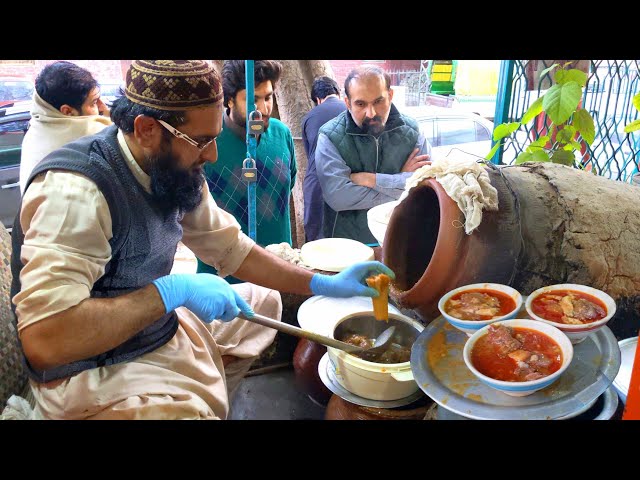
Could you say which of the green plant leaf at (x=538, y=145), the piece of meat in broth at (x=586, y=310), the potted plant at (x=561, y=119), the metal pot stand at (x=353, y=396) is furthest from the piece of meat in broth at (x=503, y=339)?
the green plant leaf at (x=538, y=145)

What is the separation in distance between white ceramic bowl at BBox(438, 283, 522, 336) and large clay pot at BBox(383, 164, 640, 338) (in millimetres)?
43

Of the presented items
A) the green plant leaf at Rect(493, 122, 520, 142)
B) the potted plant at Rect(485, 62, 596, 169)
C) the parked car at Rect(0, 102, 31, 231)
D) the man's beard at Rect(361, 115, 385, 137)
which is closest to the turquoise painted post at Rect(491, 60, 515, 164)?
the green plant leaf at Rect(493, 122, 520, 142)

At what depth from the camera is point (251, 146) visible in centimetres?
277

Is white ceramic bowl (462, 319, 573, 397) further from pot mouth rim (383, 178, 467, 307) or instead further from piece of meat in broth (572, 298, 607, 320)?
pot mouth rim (383, 178, 467, 307)

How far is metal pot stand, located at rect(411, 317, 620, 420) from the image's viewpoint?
1244mm

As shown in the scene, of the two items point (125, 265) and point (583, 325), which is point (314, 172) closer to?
point (125, 265)

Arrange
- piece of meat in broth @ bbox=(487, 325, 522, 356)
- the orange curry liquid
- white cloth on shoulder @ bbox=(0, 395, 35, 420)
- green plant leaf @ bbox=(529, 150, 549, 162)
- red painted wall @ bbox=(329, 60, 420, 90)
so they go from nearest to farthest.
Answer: piece of meat in broth @ bbox=(487, 325, 522, 356), white cloth on shoulder @ bbox=(0, 395, 35, 420), the orange curry liquid, red painted wall @ bbox=(329, 60, 420, 90), green plant leaf @ bbox=(529, 150, 549, 162)

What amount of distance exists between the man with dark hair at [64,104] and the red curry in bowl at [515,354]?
1.91 meters

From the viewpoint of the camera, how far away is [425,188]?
77.2 inches

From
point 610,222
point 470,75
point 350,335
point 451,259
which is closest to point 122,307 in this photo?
point 350,335

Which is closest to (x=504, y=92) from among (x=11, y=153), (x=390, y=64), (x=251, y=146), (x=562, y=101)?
(x=562, y=101)

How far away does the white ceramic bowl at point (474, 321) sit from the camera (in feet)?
4.82

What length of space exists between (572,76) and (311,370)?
214cm

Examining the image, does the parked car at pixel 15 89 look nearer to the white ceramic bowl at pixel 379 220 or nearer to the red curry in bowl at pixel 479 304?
the white ceramic bowl at pixel 379 220
